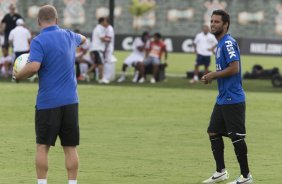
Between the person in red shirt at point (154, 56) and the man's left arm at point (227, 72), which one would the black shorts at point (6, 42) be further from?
the man's left arm at point (227, 72)

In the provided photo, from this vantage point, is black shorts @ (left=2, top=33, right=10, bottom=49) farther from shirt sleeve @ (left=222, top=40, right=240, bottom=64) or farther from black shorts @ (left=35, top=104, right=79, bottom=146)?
black shorts @ (left=35, top=104, right=79, bottom=146)

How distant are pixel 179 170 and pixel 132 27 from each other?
5506 cm

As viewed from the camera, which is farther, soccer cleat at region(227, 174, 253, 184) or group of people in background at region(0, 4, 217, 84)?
group of people in background at region(0, 4, 217, 84)

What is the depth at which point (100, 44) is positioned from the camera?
31562mm

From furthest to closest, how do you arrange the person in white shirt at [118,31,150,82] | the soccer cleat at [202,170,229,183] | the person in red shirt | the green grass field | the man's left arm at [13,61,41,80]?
1. the person in white shirt at [118,31,150,82]
2. the person in red shirt
3. the green grass field
4. the soccer cleat at [202,170,229,183]
5. the man's left arm at [13,61,41,80]

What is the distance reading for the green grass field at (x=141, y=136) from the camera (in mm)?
12789

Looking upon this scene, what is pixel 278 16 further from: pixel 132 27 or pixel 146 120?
pixel 146 120

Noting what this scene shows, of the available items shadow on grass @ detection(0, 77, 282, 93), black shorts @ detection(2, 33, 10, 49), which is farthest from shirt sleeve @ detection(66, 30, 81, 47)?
black shorts @ detection(2, 33, 10, 49)

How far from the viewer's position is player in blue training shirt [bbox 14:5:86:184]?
10406 millimetres

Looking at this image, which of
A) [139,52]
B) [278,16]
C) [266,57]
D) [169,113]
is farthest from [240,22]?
[169,113]

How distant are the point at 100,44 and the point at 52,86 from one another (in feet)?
69.5

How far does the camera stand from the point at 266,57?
4934cm

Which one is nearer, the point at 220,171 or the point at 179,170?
the point at 220,171

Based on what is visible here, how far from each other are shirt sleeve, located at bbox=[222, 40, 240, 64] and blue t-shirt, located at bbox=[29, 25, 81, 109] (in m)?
2.22
